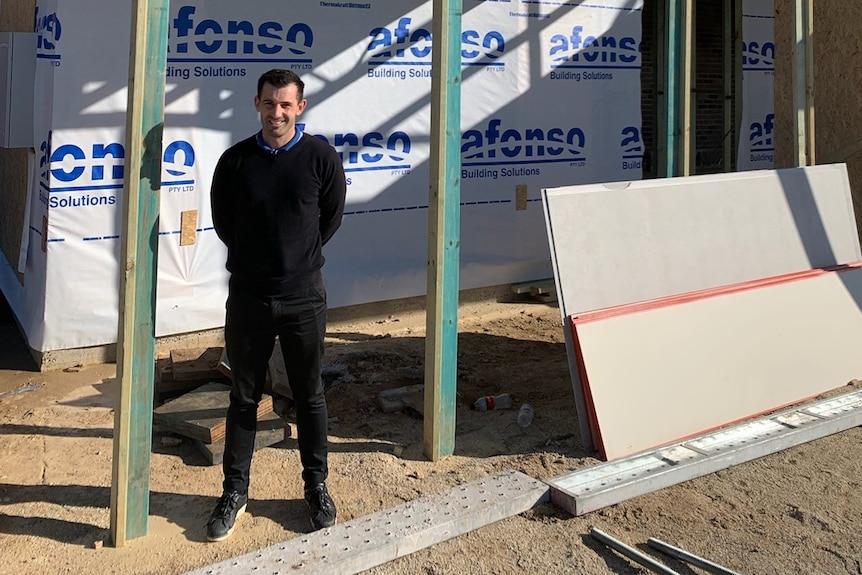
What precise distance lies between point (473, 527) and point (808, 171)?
3.75 metres

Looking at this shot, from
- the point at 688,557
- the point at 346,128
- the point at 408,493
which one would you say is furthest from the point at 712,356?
the point at 346,128

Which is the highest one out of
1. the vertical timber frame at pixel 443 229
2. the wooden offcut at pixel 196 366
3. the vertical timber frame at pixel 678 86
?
the vertical timber frame at pixel 678 86

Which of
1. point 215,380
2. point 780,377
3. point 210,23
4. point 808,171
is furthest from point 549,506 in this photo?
point 210,23

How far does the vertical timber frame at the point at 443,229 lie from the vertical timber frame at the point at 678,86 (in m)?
2.38

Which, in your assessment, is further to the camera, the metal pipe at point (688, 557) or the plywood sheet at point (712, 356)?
the plywood sheet at point (712, 356)

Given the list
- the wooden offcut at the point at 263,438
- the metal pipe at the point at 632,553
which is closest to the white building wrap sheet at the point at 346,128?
the wooden offcut at the point at 263,438

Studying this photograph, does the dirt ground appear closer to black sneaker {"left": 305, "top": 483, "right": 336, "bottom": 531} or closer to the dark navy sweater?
black sneaker {"left": 305, "top": 483, "right": 336, "bottom": 531}

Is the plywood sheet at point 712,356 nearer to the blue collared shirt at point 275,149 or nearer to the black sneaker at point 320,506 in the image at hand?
the black sneaker at point 320,506

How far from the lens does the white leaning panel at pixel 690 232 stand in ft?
14.6

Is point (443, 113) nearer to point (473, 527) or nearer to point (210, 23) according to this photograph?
point (473, 527)

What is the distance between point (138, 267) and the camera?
3305 millimetres

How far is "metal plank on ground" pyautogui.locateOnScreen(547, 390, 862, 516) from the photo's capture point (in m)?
3.86

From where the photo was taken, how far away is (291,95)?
3.31 m

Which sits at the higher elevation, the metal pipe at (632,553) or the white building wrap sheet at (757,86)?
the white building wrap sheet at (757,86)
